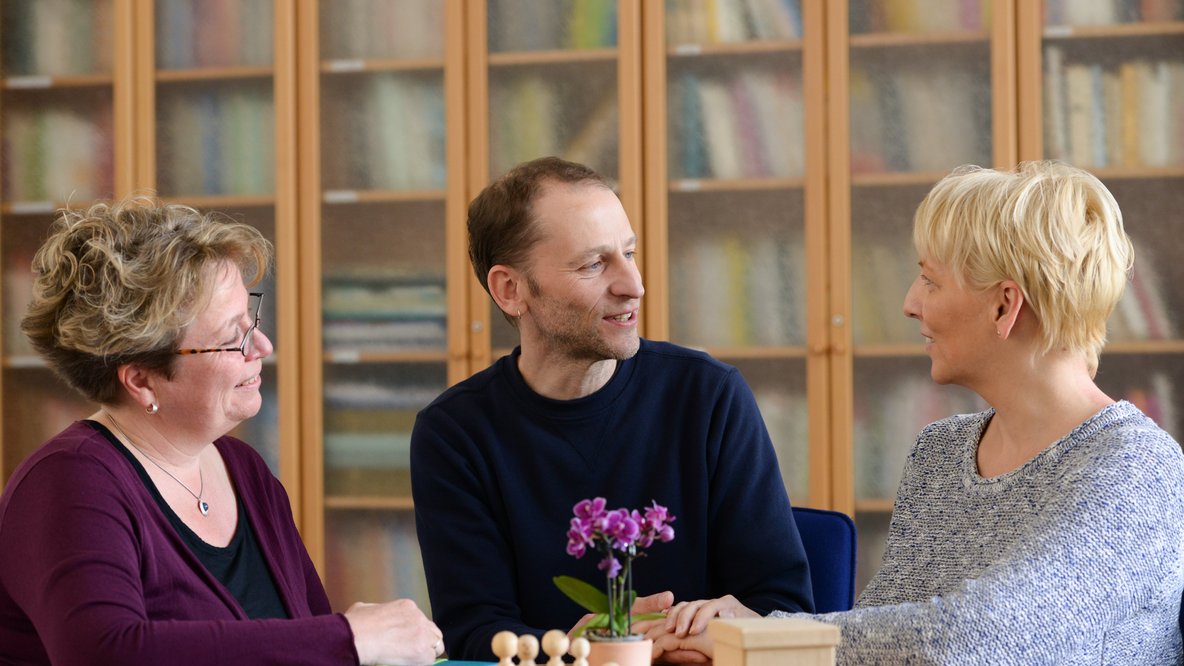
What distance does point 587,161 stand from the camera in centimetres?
341

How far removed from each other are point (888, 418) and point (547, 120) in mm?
1201

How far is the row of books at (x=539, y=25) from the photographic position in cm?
343

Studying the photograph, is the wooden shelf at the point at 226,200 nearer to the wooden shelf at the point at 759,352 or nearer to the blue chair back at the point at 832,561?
the wooden shelf at the point at 759,352

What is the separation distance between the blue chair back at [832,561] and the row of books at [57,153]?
247 centimetres

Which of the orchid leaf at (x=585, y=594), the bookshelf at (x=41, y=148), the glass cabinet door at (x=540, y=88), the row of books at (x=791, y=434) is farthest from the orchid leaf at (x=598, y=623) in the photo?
the bookshelf at (x=41, y=148)

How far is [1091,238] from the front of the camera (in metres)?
1.56

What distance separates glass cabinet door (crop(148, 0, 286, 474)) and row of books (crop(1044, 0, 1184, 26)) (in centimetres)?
208

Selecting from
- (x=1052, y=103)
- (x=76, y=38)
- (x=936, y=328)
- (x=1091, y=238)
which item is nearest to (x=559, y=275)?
(x=936, y=328)

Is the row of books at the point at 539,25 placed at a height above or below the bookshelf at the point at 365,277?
above

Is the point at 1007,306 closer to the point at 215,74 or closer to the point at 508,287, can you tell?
the point at 508,287

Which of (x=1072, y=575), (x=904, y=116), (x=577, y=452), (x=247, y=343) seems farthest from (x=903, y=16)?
(x=1072, y=575)

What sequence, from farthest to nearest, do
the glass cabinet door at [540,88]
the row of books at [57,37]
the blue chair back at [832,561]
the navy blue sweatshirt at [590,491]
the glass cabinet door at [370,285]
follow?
1. the row of books at [57,37]
2. the glass cabinet door at [370,285]
3. the glass cabinet door at [540,88]
4. the blue chair back at [832,561]
5. the navy blue sweatshirt at [590,491]

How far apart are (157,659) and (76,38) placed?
2.73m

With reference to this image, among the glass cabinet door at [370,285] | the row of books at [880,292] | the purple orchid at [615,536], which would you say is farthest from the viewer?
the glass cabinet door at [370,285]
